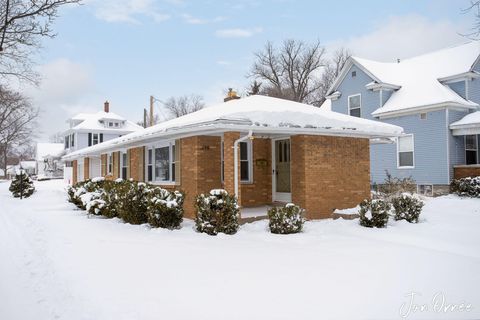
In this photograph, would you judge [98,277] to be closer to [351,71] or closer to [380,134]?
[380,134]

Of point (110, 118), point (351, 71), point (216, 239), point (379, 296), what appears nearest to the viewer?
point (379, 296)

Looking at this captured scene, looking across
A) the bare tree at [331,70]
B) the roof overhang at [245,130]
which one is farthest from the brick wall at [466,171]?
the bare tree at [331,70]

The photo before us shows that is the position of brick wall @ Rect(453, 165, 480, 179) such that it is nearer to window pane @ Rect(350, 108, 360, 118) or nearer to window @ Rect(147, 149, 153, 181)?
window pane @ Rect(350, 108, 360, 118)

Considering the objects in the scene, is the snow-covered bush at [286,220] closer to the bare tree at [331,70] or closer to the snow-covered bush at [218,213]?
the snow-covered bush at [218,213]

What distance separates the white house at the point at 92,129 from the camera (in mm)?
43156

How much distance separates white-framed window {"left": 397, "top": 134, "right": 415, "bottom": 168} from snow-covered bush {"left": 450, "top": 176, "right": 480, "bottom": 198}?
288cm

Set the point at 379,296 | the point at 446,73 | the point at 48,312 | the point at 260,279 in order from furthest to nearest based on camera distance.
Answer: the point at 446,73 < the point at 260,279 < the point at 379,296 < the point at 48,312

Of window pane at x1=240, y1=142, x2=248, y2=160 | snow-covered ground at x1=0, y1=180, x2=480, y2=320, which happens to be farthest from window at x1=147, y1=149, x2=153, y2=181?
snow-covered ground at x1=0, y1=180, x2=480, y2=320

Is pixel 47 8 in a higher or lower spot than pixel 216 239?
higher

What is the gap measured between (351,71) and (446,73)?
5.30 meters

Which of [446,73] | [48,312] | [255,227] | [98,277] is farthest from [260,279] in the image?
[446,73]

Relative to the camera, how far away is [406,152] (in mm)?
21062

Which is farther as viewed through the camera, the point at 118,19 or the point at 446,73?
the point at 446,73

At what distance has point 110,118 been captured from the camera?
45.1m
